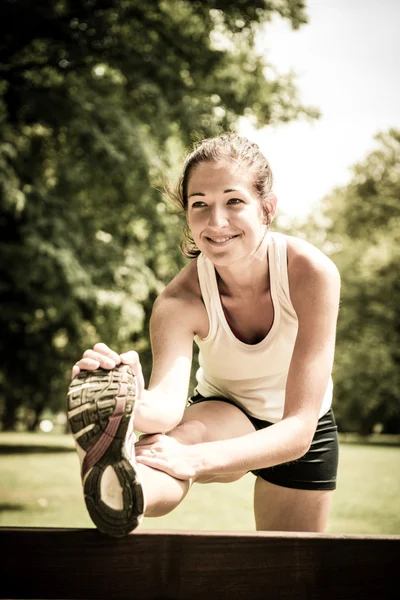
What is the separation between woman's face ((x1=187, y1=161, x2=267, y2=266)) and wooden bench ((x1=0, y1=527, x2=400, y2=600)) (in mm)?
1111

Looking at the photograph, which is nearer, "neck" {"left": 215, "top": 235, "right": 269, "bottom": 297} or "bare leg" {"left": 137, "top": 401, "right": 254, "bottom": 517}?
"bare leg" {"left": 137, "top": 401, "right": 254, "bottom": 517}

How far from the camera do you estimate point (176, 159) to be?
1154 centimetres

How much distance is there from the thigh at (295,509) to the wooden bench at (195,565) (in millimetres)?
1152

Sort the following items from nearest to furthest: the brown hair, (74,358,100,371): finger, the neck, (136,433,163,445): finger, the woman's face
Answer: (74,358,100,371): finger
(136,433,163,445): finger
the woman's face
the brown hair
the neck

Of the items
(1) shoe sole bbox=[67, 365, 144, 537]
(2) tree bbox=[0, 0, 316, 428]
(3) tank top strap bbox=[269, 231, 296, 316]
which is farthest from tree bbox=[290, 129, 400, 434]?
(1) shoe sole bbox=[67, 365, 144, 537]

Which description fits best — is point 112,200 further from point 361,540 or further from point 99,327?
point 361,540

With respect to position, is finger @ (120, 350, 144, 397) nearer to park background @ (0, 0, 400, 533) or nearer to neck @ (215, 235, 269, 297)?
neck @ (215, 235, 269, 297)

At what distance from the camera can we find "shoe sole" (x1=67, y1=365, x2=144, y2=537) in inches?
62.8

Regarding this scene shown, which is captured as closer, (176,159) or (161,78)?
(161,78)

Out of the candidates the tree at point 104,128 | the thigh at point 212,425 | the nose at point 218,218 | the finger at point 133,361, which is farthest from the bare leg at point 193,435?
the tree at point 104,128

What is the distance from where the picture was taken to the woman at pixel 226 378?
1673 millimetres

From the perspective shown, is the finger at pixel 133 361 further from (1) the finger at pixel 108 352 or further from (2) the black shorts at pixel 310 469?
(2) the black shorts at pixel 310 469

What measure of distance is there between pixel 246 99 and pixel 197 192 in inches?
403

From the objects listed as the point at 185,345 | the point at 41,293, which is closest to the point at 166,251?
the point at 41,293
